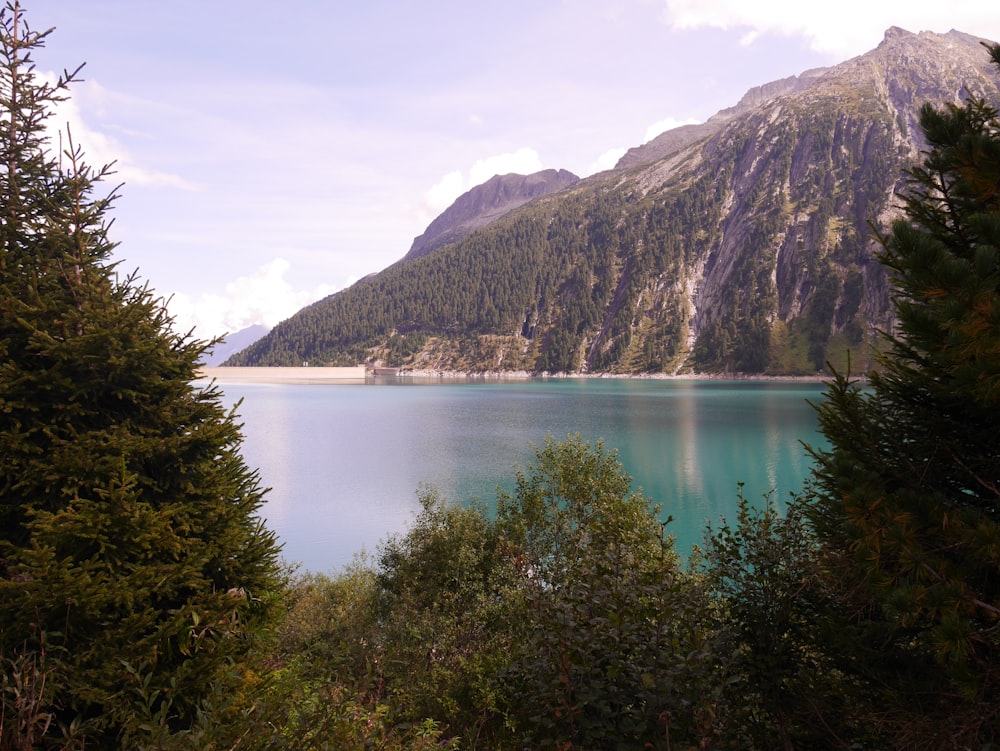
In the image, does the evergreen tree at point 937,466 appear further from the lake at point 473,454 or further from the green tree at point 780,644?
the lake at point 473,454

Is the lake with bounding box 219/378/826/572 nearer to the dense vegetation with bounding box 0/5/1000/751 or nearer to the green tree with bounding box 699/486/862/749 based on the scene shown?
the dense vegetation with bounding box 0/5/1000/751

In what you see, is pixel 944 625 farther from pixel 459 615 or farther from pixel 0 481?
pixel 459 615

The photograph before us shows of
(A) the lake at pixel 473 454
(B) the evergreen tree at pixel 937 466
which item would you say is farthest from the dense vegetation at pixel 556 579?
(A) the lake at pixel 473 454

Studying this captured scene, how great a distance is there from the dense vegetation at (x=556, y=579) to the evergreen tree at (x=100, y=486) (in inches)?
1.8

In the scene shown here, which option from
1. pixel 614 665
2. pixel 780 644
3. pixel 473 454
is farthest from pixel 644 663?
pixel 473 454

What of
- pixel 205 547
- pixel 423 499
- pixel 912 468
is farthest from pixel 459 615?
pixel 912 468

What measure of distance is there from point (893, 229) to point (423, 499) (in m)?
32.3

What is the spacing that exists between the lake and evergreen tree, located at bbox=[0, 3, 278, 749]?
21673mm

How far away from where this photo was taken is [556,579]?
12.3 meters

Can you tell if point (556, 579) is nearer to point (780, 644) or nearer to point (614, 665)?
point (780, 644)

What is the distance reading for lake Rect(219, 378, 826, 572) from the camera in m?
57.7

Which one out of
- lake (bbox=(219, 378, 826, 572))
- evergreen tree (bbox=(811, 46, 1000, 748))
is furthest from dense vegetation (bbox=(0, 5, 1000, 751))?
lake (bbox=(219, 378, 826, 572))

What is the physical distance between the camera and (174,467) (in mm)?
10227

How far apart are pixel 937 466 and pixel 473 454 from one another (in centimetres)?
7917
